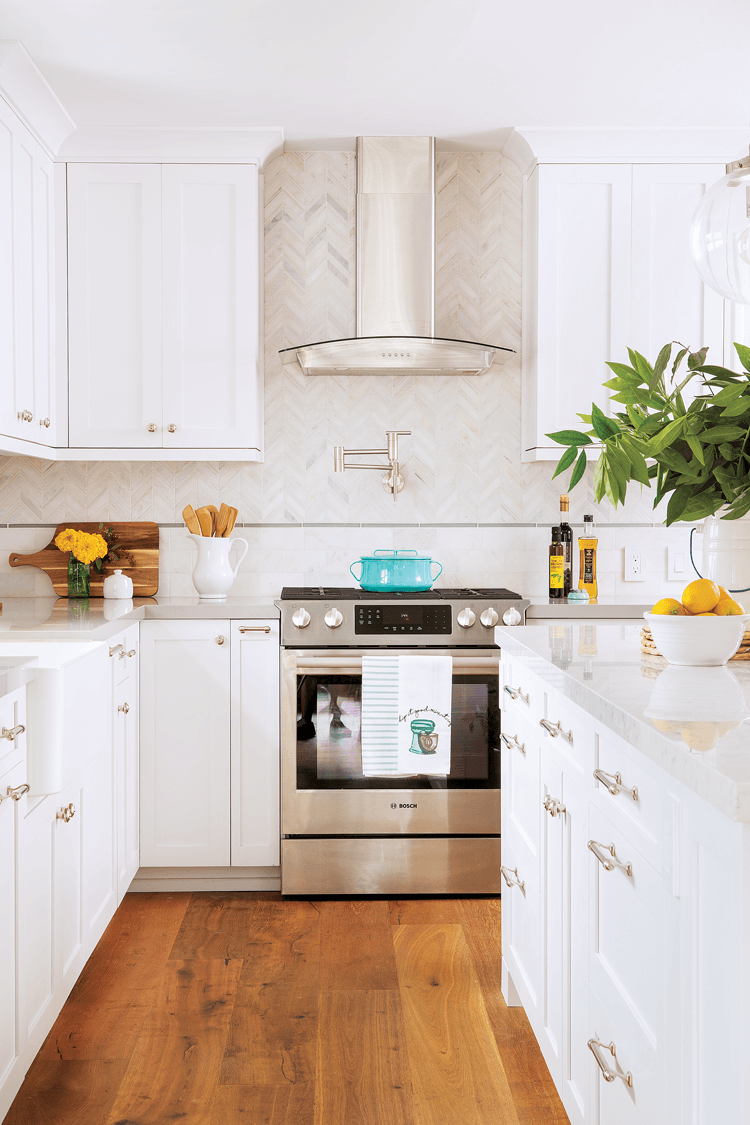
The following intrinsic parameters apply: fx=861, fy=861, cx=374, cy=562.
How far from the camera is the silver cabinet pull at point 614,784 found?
116 cm

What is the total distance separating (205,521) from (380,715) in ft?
3.14

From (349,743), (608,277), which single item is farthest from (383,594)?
(608,277)

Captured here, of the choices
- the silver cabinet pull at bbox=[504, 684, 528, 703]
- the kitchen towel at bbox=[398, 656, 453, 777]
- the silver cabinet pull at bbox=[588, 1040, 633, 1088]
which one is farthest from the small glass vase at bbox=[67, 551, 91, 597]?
the silver cabinet pull at bbox=[588, 1040, 633, 1088]

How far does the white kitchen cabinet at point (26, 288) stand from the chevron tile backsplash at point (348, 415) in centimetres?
48

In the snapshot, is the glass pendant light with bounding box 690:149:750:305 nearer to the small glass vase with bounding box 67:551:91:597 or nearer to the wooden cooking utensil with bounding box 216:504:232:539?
the wooden cooking utensil with bounding box 216:504:232:539

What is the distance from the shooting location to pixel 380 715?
9.18ft

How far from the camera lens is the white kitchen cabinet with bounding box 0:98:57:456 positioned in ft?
8.36

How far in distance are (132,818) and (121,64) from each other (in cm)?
230

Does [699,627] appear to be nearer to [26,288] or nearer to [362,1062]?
[362,1062]

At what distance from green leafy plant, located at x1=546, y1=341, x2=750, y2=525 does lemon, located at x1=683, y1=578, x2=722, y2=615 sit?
15 centimetres

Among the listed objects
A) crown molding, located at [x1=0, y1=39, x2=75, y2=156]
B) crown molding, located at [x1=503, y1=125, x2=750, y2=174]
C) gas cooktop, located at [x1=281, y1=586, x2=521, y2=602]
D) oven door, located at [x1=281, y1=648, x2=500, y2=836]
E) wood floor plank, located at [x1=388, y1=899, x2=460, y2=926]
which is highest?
crown molding, located at [x1=503, y1=125, x2=750, y2=174]

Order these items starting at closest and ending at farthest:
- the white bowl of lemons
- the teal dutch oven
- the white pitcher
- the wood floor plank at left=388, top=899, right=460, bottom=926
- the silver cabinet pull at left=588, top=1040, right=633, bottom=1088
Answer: the silver cabinet pull at left=588, top=1040, right=633, bottom=1088, the white bowl of lemons, the wood floor plank at left=388, top=899, right=460, bottom=926, the teal dutch oven, the white pitcher

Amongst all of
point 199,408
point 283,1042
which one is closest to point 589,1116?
point 283,1042

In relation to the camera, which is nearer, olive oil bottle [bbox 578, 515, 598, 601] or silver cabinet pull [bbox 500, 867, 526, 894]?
silver cabinet pull [bbox 500, 867, 526, 894]
